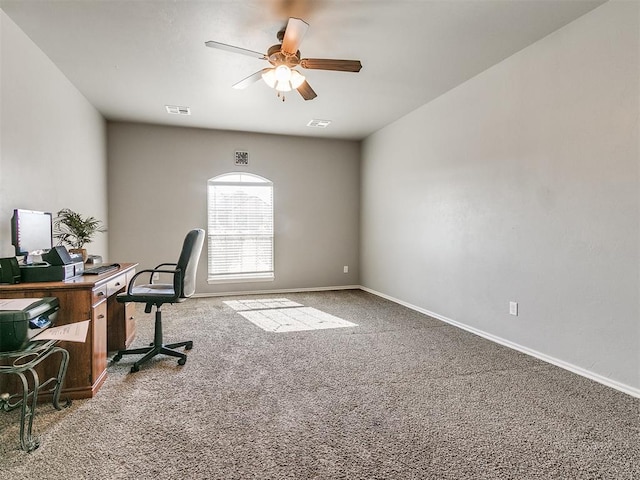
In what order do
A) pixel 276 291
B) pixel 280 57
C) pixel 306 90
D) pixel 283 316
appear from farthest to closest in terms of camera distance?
pixel 276 291 < pixel 283 316 < pixel 306 90 < pixel 280 57

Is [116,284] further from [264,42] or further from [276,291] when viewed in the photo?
[276,291]

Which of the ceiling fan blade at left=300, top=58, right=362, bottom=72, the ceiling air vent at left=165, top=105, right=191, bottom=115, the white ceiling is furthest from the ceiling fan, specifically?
the ceiling air vent at left=165, top=105, right=191, bottom=115

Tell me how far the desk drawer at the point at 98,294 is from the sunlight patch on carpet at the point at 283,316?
1.69 m

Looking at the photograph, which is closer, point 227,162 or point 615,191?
point 615,191

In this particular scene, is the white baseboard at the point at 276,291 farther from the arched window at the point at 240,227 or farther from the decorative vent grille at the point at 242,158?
the decorative vent grille at the point at 242,158

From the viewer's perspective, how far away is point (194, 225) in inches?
214

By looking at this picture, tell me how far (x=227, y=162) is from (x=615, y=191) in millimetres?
4803

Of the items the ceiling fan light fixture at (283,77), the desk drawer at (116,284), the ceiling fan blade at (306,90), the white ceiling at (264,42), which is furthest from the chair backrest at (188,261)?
the white ceiling at (264,42)

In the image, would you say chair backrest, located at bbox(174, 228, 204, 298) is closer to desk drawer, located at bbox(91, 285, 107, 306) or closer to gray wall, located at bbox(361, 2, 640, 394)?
desk drawer, located at bbox(91, 285, 107, 306)

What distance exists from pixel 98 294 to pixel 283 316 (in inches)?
90.8

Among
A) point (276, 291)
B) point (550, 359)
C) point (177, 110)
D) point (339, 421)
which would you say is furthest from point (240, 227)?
point (550, 359)

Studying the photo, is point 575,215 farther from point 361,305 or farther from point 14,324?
point 14,324

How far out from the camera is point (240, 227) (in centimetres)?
568

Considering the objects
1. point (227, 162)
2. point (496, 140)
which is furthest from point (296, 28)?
point (227, 162)
